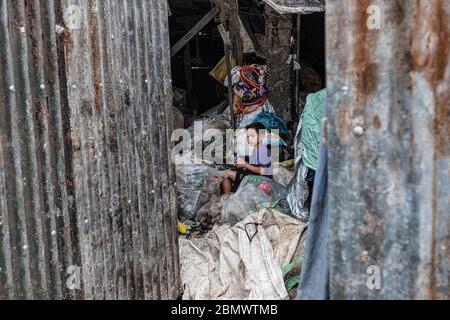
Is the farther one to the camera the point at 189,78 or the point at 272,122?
the point at 189,78

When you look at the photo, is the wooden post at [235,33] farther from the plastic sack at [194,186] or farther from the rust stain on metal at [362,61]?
the rust stain on metal at [362,61]

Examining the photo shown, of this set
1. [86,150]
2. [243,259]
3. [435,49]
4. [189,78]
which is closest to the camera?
[435,49]

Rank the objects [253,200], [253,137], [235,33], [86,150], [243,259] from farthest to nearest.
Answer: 1. [235,33]
2. [253,137]
3. [253,200]
4. [243,259]
5. [86,150]

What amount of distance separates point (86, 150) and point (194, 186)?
3.08 metres

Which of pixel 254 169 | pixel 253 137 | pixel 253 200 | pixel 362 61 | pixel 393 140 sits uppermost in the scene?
pixel 362 61

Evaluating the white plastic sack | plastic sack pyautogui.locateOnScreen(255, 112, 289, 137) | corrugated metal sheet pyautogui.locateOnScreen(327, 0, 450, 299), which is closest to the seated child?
plastic sack pyautogui.locateOnScreen(255, 112, 289, 137)

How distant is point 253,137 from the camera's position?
243 inches

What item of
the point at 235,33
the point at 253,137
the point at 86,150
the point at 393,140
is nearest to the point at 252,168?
the point at 253,137

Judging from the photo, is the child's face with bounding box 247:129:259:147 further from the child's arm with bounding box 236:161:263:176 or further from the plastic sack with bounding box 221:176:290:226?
the plastic sack with bounding box 221:176:290:226

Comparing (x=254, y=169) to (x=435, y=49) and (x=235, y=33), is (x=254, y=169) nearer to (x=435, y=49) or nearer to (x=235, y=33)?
(x=235, y=33)

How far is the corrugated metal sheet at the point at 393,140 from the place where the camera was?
4.33 feet

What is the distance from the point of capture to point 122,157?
2984 mm
